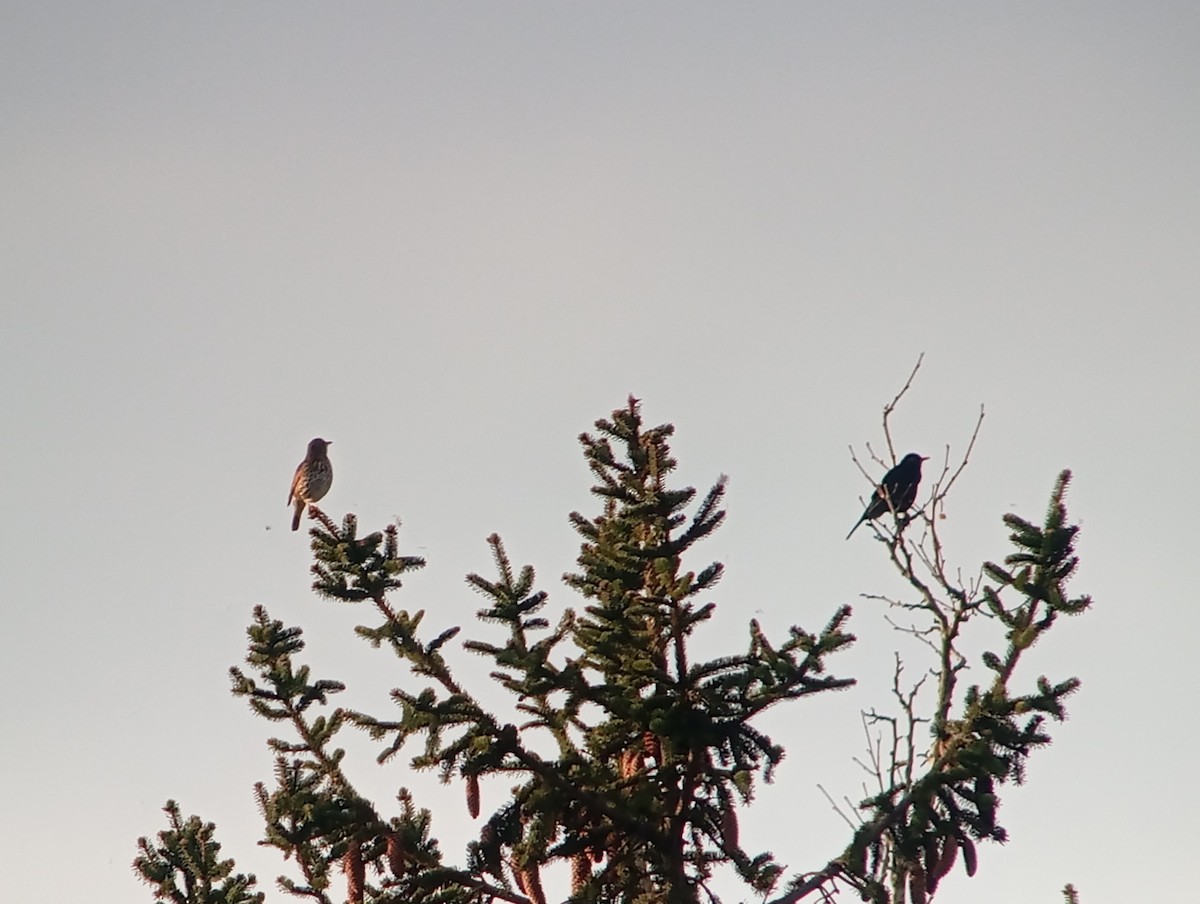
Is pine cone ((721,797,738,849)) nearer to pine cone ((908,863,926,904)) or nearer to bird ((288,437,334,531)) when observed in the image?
pine cone ((908,863,926,904))

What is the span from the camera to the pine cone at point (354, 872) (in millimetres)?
6770

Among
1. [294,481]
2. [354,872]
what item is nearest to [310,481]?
[294,481]

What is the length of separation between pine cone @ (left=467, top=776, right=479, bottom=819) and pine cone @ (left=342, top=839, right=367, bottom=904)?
656mm

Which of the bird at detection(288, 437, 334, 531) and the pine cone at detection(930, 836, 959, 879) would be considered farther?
the bird at detection(288, 437, 334, 531)

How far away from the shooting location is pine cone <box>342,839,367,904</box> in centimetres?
677

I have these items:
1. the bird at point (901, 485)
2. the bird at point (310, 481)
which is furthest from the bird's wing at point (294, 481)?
the bird at point (901, 485)

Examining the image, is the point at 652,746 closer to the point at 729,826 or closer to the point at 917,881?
the point at 729,826

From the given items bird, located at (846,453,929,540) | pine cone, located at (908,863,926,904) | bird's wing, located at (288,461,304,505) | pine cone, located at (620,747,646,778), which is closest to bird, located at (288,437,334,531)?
bird's wing, located at (288,461,304,505)

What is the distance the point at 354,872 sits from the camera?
679cm

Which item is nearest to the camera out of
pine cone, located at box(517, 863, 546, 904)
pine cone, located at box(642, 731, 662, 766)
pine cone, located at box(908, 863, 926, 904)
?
pine cone, located at box(908, 863, 926, 904)

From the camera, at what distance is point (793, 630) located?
684 cm

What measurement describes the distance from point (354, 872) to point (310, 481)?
7.71m

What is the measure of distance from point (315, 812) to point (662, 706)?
1859mm

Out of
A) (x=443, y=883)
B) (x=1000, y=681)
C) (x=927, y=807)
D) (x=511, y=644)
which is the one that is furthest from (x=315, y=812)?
(x=1000, y=681)
